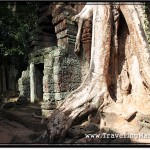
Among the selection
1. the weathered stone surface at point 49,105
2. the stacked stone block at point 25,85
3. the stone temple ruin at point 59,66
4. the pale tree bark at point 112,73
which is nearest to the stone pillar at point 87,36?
the stone temple ruin at point 59,66

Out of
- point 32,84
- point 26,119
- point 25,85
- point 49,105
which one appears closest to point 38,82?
point 32,84

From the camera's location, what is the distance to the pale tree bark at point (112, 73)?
4.69m

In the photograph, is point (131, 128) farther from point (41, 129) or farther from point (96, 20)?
point (96, 20)

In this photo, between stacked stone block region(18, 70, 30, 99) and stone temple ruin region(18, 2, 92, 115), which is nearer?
stone temple ruin region(18, 2, 92, 115)

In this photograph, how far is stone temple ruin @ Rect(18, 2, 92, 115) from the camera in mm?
5926

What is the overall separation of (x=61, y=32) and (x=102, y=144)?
370 cm

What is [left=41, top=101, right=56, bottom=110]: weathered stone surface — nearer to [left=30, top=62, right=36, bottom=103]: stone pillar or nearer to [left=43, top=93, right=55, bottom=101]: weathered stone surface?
[left=43, top=93, right=55, bottom=101]: weathered stone surface

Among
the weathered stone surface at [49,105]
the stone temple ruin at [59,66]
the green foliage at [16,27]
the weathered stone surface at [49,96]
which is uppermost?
the green foliage at [16,27]

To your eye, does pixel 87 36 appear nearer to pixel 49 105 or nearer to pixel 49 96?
pixel 49 96

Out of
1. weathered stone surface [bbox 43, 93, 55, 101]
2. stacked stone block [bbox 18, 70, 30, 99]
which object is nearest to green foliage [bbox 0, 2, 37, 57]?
stacked stone block [bbox 18, 70, 30, 99]

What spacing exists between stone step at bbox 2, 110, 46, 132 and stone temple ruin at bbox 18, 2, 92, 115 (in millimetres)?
355

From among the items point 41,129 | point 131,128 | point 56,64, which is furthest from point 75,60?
point 131,128

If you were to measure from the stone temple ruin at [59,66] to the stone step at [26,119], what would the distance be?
36cm

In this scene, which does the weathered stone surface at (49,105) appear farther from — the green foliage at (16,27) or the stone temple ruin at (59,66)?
the green foliage at (16,27)
